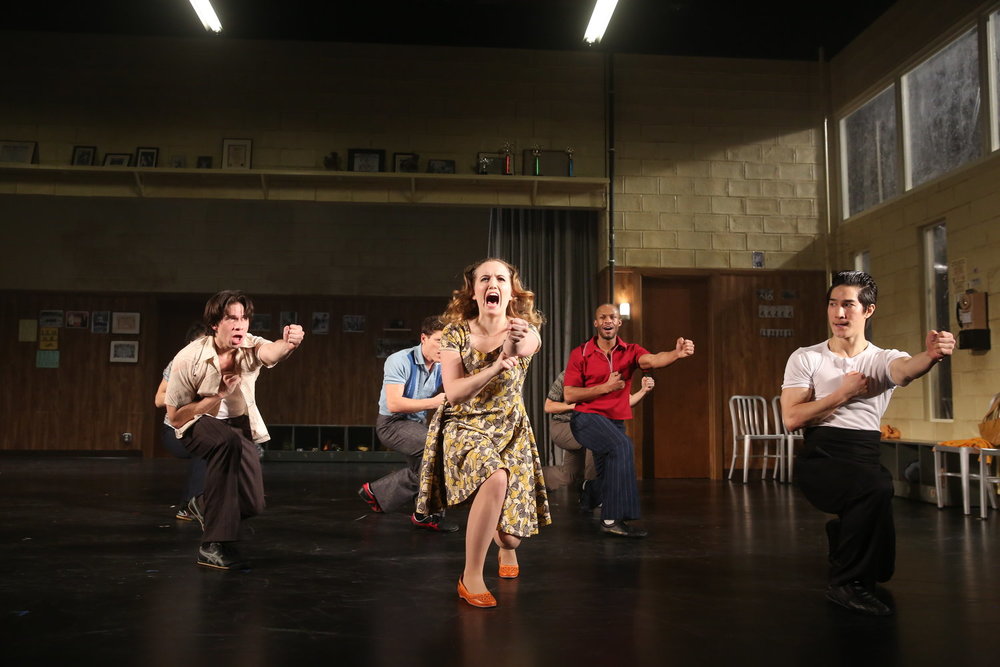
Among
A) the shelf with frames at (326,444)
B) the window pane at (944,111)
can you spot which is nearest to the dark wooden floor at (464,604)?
the window pane at (944,111)

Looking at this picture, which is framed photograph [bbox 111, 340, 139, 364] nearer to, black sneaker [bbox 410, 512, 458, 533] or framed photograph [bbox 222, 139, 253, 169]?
framed photograph [bbox 222, 139, 253, 169]

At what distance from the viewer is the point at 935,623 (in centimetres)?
282

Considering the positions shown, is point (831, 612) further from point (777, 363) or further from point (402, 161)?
point (402, 161)

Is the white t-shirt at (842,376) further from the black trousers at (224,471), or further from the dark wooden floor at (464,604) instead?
the black trousers at (224,471)

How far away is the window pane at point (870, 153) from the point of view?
8.15 metres

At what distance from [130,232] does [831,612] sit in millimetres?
10703

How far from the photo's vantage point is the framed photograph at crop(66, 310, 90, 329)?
1155 centimetres

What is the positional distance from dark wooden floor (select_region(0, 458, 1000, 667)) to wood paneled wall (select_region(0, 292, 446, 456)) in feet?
19.5

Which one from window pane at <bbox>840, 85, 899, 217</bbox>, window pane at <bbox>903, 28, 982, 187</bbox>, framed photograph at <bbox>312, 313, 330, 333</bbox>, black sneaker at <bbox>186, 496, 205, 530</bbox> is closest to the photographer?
black sneaker at <bbox>186, 496, 205, 530</bbox>

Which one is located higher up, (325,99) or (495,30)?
(495,30)

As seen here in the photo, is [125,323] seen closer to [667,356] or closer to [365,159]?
[365,159]

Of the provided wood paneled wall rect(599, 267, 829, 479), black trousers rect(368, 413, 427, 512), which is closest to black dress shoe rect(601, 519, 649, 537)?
black trousers rect(368, 413, 427, 512)

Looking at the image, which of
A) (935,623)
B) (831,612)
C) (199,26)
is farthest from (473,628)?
(199,26)

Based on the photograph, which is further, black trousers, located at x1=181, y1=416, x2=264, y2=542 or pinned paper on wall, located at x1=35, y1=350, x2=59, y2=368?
pinned paper on wall, located at x1=35, y1=350, x2=59, y2=368
